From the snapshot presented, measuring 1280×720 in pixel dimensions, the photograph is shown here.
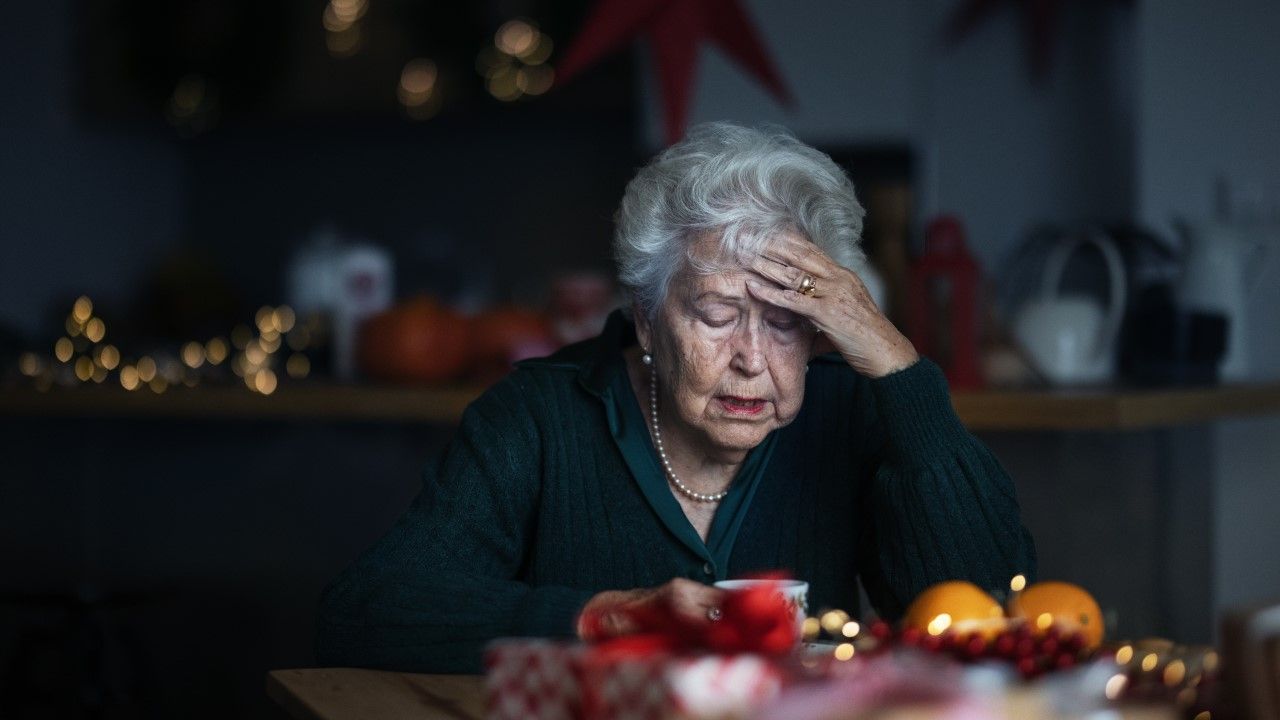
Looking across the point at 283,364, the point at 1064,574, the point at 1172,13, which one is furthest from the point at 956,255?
the point at 283,364

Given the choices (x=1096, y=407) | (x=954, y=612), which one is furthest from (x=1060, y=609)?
(x=1096, y=407)

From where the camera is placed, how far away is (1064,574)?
102 inches


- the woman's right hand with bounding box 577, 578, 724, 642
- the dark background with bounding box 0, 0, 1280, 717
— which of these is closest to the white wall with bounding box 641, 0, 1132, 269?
the dark background with bounding box 0, 0, 1280, 717

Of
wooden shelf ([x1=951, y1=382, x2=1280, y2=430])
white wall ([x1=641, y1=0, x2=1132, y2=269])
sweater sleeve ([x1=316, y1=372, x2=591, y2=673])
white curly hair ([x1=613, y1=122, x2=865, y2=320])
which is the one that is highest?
white wall ([x1=641, y1=0, x2=1132, y2=269])

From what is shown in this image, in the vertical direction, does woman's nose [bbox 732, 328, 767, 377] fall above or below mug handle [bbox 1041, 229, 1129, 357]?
below

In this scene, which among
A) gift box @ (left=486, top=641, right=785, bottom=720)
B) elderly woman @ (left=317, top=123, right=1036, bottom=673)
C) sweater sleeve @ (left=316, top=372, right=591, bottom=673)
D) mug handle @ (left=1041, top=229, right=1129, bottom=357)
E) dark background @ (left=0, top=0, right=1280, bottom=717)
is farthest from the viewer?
dark background @ (left=0, top=0, right=1280, bottom=717)

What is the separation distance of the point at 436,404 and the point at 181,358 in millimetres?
979

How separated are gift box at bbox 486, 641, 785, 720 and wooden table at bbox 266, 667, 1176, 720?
0.25 metres

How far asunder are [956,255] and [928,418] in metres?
1.02

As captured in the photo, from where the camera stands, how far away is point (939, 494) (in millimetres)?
1442

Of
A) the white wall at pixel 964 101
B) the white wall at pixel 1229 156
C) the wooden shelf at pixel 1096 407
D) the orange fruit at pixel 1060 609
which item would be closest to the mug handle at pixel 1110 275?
the wooden shelf at pixel 1096 407

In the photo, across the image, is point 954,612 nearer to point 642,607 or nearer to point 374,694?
point 642,607

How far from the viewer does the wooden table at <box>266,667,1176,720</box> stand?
1.13m

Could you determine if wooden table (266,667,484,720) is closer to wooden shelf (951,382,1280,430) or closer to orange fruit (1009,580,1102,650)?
orange fruit (1009,580,1102,650)
